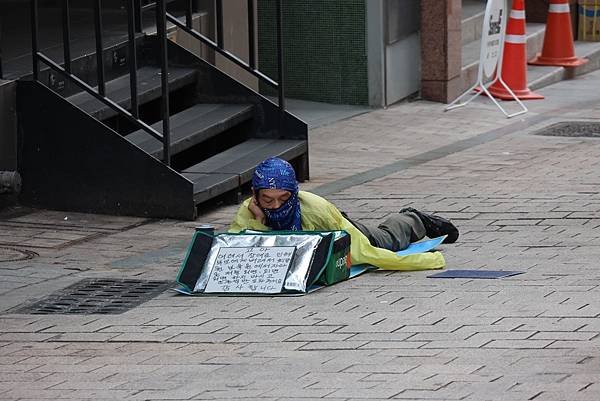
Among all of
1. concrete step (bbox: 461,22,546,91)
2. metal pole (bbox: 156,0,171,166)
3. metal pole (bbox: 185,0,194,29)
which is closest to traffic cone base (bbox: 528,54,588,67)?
concrete step (bbox: 461,22,546,91)

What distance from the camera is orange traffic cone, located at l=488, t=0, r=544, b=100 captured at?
49.5 ft

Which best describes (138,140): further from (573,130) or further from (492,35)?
(492,35)

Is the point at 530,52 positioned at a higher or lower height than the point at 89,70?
lower

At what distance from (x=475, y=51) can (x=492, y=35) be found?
2230 mm

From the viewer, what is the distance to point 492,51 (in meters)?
14.5

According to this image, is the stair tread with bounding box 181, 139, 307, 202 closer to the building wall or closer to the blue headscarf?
the blue headscarf

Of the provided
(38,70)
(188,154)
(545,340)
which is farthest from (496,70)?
(545,340)

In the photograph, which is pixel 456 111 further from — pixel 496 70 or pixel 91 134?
pixel 91 134

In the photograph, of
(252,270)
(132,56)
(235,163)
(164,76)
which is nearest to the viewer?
(252,270)

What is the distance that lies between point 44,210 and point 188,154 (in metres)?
1.34

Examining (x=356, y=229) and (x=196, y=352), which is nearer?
(x=196, y=352)

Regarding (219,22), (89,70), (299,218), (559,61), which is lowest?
(559,61)

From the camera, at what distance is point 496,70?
14938 millimetres

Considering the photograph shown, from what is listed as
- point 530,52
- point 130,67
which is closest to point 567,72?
point 530,52
